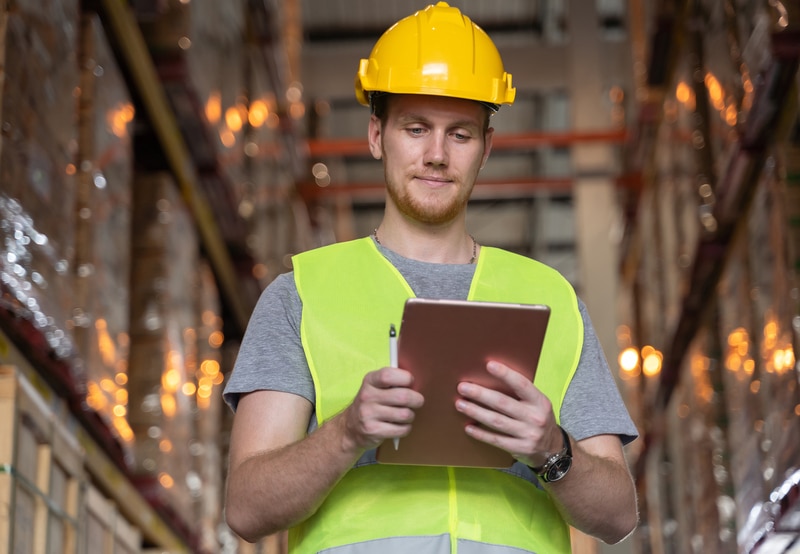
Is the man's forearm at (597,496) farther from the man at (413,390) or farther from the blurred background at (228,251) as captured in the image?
the blurred background at (228,251)

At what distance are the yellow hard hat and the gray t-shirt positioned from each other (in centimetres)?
38

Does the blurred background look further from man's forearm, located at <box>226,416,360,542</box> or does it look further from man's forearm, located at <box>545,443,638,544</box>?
man's forearm, located at <box>545,443,638,544</box>

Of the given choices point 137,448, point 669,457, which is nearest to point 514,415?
point 137,448

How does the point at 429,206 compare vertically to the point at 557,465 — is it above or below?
above

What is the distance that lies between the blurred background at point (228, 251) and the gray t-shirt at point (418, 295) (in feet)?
5.91

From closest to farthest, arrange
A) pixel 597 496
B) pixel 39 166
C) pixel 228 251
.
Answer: pixel 597 496 → pixel 39 166 → pixel 228 251

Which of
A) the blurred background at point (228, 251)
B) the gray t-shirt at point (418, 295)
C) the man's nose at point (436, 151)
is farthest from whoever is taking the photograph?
the blurred background at point (228, 251)

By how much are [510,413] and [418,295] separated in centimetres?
47

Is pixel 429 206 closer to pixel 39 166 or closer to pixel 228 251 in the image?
pixel 39 166

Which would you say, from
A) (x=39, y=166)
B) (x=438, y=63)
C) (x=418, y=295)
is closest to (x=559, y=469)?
(x=418, y=295)

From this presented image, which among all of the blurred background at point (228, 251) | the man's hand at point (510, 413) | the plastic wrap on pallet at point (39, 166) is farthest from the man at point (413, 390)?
the plastic wrap on pallet at point (39, 166)

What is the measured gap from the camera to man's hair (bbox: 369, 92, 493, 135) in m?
3.11

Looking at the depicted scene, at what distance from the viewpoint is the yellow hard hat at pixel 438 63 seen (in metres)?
3.02

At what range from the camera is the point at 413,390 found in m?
2.44
